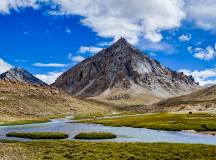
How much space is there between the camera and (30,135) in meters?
88.4

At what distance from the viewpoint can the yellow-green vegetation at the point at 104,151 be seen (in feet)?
178

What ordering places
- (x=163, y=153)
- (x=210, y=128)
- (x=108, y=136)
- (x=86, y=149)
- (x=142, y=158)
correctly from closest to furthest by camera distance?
(x=142, y=158) < (x=163, y=153) < (x=86, y=149) < (x=108, y=136) < (x=210, y=128)

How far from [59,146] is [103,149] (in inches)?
304

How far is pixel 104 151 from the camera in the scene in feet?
196

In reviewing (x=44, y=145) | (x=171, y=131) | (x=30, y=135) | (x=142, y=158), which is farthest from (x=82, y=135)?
(x=142, y=158)

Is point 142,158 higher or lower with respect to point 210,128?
lower

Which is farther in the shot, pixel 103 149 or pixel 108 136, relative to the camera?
pixel 108 136

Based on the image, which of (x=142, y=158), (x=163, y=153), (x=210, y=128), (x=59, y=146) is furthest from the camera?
(x=210, y=128)

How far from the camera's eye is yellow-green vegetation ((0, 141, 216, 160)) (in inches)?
2136

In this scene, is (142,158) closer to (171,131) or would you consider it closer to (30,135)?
(30,135)

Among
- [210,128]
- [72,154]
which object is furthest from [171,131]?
[72,154]

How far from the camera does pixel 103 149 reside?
6166 centimetres

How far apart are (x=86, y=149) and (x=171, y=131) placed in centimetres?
4652

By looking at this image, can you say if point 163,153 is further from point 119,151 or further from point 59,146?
point 59,146
